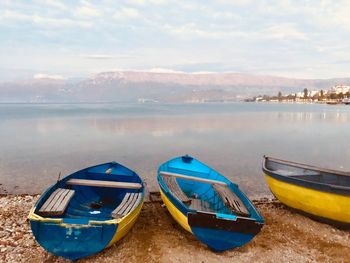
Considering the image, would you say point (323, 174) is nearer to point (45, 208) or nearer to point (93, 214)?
point (93, 214)

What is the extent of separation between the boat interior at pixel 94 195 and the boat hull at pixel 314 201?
19.7 feet

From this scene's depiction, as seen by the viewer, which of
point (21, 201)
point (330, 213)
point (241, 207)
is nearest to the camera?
point (241, 207)

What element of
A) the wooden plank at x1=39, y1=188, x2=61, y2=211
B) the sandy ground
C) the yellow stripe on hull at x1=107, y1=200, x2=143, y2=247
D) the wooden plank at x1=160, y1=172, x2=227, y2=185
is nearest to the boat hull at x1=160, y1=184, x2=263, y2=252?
the sandy ground

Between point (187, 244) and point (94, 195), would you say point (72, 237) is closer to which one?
point (187, 244)

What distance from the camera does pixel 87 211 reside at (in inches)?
446

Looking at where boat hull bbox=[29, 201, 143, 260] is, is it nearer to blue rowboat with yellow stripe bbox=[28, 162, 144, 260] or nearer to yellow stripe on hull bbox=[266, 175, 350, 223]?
blue rowboat with yellow stripe bbox=[28, 162, 144, 260]

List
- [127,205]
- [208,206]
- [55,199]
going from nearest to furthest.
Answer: [55,199] → [127,205] → [208,206]

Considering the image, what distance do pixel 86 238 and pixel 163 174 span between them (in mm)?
5668

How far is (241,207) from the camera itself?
1048 centimetres

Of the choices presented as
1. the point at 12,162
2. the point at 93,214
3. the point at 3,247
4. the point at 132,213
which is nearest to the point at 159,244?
the point at 132,213

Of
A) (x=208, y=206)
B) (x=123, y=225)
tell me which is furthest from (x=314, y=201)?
(x=123, y=225)

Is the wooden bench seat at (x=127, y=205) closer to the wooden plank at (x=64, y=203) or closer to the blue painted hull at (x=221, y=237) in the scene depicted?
the wooden plank at (x=64, y=203)

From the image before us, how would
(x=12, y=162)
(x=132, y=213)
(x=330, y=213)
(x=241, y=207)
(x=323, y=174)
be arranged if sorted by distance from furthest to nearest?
(x=12, y=162) → (x=323, y=174) → (x=330, y=213) → (x=241, y=207) → (x=132, y=213)

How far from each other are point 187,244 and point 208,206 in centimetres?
194
